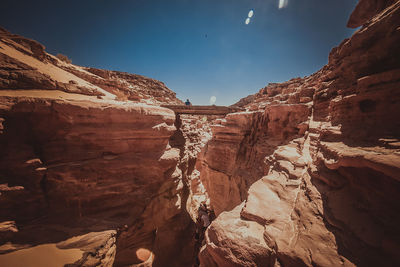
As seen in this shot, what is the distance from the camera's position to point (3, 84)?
4.38 metres

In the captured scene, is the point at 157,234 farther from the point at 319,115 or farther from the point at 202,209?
the point at 319,115

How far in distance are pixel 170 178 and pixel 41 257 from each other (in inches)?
181

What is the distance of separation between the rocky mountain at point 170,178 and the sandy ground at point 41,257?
0.03 meters

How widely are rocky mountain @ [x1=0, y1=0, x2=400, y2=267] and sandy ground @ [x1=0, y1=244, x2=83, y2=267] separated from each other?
0.03m

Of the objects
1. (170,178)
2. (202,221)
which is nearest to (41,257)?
(170,178)

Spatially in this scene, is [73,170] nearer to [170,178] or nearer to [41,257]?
[41,257]

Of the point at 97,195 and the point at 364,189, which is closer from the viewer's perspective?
the point at 364,189

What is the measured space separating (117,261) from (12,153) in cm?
607

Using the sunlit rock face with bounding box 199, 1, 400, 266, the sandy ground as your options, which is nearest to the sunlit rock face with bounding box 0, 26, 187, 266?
the sandy ground

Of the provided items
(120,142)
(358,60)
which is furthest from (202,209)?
(358,60)

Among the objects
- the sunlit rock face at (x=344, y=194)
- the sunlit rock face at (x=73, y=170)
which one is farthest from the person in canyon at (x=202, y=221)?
the sunlit rock face at (x=344, y=194)

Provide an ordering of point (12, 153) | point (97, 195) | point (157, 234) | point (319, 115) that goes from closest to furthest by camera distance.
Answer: point (12, 153)
point (97, 195)
point (319, 115)
point (157, 234)

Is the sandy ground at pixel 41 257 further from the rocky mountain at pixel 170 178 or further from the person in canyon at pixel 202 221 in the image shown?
the person in canyon at pixel 202 221

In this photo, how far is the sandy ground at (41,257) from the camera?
3.20m
